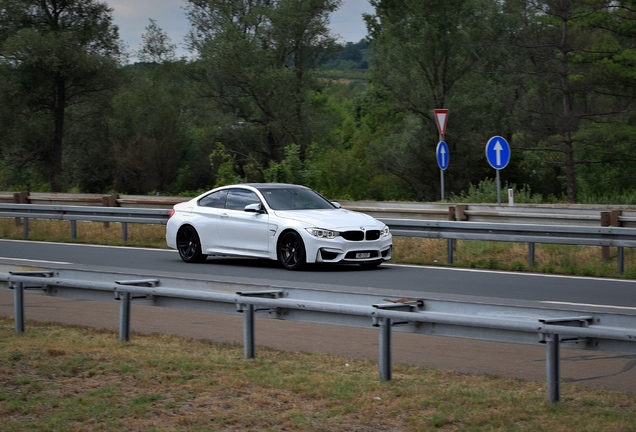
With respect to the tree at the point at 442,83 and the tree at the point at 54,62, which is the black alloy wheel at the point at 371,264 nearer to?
the tree at the point at 442,83

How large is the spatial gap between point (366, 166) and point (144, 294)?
124 feet

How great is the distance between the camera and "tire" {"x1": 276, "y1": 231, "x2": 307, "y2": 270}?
15281 mm

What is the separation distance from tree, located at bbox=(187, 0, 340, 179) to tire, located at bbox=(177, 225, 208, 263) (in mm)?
23901

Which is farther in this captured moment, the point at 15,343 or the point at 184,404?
the point at 15,343

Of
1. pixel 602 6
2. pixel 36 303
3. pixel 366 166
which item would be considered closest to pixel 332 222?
pixel 36 303

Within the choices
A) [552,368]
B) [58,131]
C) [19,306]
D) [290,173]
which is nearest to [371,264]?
[19,306]

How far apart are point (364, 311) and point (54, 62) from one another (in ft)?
135

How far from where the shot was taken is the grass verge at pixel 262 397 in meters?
6.23

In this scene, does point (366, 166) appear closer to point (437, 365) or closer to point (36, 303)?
point (36, 303)

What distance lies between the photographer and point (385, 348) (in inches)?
285

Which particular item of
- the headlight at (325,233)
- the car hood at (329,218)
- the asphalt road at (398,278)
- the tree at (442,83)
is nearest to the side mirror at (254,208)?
the car hood at (329,218)

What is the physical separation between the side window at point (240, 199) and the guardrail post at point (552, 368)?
10.1m

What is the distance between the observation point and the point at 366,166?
46469mm

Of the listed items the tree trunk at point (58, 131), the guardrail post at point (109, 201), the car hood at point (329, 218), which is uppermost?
the tree trunk at point (58, 131)
